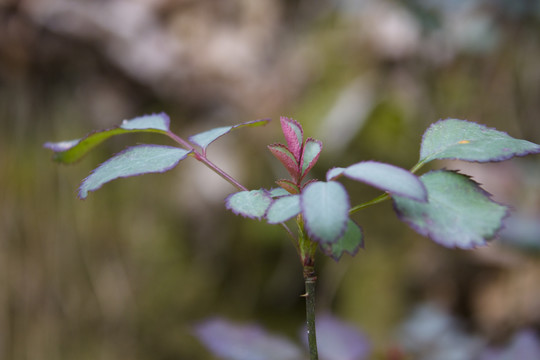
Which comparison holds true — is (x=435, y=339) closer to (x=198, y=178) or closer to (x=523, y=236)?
(x=523, y=236)

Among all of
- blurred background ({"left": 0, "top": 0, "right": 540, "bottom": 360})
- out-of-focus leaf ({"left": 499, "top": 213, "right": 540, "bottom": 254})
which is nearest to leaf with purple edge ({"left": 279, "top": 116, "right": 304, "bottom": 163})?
out-of-focus leaf ({"left": 499, "top": 213, "right": 540, "bottom": 254})

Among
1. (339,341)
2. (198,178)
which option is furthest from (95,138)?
(198,178)

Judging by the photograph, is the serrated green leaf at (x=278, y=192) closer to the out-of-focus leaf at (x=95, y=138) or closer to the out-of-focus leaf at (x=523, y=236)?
the out-of-focus leaf at (x=95, y=138)

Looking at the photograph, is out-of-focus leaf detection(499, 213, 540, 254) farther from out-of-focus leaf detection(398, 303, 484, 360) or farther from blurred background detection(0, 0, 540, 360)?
blurred background detection(0, 0, 540, 360)

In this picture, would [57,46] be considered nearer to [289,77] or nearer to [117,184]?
[117,184]

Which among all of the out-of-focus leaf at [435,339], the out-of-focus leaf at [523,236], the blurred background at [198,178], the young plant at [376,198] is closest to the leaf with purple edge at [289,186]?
the young plant at [376,198]
